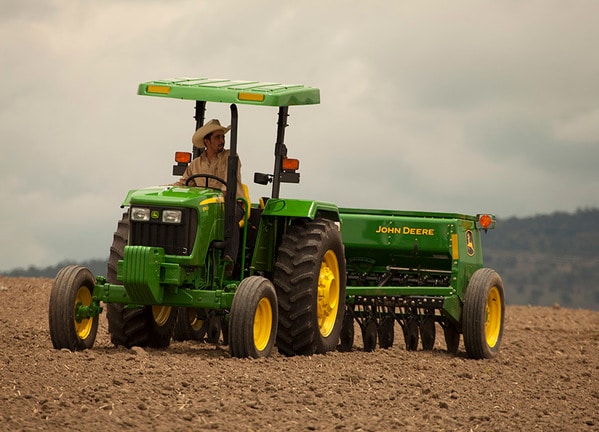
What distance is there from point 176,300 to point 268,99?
1881 mm

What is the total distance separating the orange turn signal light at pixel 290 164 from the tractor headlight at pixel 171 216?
1.27m

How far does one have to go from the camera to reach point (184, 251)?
36.5 feet

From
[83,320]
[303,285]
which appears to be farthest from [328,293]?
[83,320]

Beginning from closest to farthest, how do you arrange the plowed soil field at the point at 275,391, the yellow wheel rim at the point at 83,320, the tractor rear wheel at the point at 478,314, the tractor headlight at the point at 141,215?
the plowed soil field at the point at 275,391 < the tractor headlight at the point at 141,215 < the yellow wheel rim at the point at 83,320 < the tractor rear wheel at the point at 478,314

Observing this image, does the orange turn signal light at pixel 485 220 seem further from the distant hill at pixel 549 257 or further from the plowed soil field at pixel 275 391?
the distant hill at pixel 549 257

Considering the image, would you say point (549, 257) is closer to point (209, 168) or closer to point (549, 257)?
point (549, 257)

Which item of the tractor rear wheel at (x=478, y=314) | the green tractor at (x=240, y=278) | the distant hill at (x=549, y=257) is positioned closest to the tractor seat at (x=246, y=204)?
the green tractor at (x=240, y=278)

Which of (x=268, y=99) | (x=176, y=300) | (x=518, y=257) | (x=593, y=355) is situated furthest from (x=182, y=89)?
(x=518, y=257)

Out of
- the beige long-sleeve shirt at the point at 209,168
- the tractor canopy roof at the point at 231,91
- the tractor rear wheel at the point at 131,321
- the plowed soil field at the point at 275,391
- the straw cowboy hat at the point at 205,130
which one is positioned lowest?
the plowed soil field at the point at 275,391

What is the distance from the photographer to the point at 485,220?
14539 mm

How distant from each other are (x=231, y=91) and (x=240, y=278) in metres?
1.70

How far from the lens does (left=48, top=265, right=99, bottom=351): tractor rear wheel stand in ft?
36.2

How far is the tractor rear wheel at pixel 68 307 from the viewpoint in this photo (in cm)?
1105

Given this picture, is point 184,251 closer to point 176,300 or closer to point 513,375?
point 176,300
